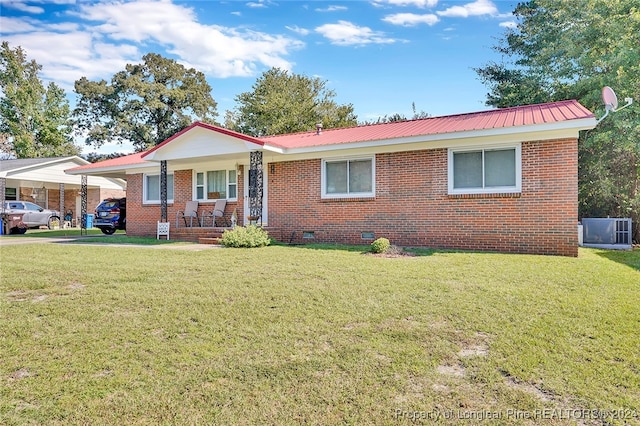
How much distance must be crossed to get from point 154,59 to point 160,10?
32500mm

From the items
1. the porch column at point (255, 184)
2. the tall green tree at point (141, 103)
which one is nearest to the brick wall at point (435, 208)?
the porch column at point (255, 184)

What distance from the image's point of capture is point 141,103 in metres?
38.1

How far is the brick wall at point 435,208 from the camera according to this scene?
9320 millimetres

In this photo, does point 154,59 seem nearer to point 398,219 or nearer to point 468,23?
point 468,23

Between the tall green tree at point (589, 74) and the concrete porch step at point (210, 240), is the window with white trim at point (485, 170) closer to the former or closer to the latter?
the tall green tree at point (589, 74)

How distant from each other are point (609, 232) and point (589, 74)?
24.1 ft

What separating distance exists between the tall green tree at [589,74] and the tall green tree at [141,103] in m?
28.6

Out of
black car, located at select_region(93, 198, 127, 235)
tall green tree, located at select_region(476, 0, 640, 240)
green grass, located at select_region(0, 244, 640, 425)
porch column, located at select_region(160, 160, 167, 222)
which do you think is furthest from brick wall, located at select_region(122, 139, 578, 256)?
black car, located at select_region(93, 198, 127, 235)

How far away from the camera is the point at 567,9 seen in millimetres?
16188

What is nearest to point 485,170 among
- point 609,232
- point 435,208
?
point 435,208

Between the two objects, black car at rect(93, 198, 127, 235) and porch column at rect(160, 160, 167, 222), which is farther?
black car at rect(93, 198, 127, 235)

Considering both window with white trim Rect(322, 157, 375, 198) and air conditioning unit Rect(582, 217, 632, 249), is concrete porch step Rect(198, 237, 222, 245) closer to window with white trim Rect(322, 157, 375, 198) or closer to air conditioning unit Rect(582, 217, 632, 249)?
window with white trim Rect(322, 157, 375, 198)

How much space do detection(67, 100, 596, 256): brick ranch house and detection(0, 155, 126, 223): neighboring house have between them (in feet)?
48.0

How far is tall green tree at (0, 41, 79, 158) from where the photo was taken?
36.7m
